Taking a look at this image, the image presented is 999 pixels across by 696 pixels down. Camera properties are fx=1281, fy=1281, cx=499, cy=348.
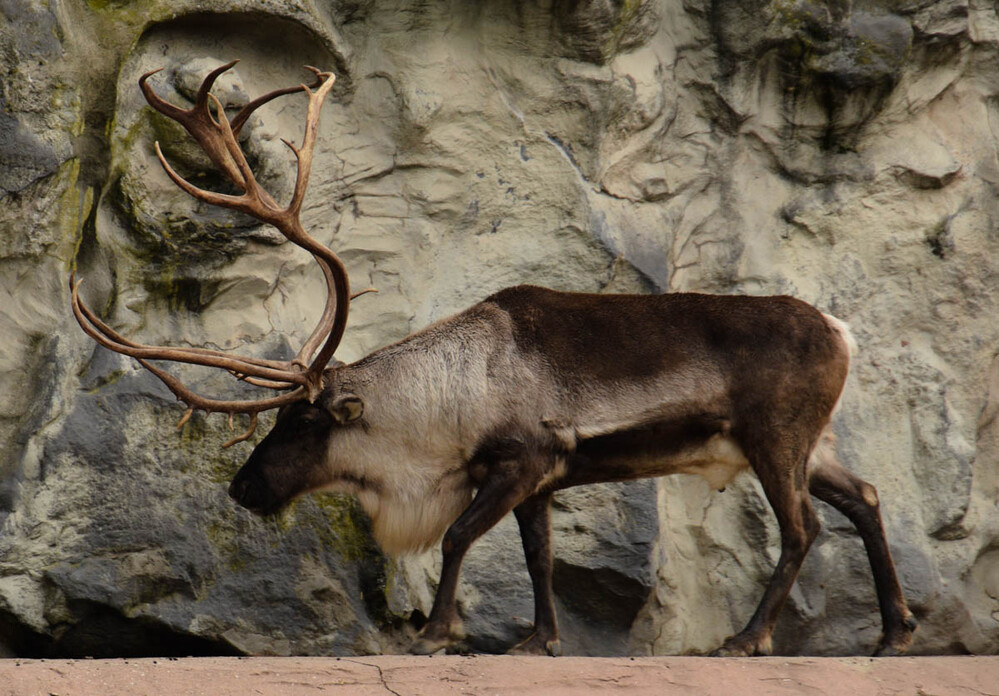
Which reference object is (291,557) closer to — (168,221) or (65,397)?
(65,397)

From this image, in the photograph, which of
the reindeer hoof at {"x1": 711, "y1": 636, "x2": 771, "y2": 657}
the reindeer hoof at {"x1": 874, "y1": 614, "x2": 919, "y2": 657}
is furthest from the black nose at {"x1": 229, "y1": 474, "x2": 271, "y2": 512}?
the reindeer hoof at {"x1": 874, "y1": 614, "x2": 919, "y2": 657}

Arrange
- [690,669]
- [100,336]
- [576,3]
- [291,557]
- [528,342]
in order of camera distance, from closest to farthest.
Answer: [690,669] < [100,336] < [528,342] < [291,557] < [576,3]

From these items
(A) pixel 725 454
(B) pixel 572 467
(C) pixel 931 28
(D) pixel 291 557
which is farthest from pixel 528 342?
(C) pixel 931 28

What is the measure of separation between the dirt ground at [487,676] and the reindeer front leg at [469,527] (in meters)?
0.53

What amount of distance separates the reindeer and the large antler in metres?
0.01

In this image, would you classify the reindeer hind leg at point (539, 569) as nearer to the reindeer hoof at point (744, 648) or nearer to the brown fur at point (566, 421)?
the brown fur at point (566, 421)

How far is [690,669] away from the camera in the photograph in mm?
4371

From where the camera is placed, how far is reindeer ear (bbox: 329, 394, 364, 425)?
17.2 feet

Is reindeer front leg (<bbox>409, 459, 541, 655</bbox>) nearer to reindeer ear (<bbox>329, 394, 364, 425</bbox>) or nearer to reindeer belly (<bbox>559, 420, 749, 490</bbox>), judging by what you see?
reindeer belly (<bbox>559, 420, 749, 490</bbox>)

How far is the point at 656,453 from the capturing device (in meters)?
5.24

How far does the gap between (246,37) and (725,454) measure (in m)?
2.92

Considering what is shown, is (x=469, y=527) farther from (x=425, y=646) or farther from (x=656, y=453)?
(x=656, y=453)

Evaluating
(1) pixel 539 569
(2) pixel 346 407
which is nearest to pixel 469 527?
(1) pixel 539 569

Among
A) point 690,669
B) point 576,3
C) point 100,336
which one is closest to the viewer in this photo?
point 690,669
